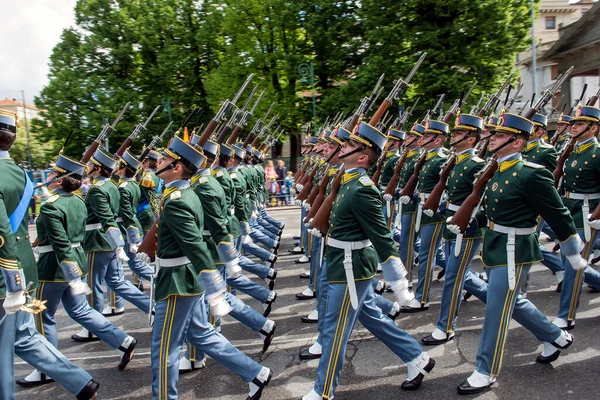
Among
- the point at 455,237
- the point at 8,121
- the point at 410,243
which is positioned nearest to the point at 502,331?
the point at 455,237

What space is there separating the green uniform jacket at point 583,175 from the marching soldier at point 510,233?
157 centimetres

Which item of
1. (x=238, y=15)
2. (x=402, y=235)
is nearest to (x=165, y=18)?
(x=238, y=15)

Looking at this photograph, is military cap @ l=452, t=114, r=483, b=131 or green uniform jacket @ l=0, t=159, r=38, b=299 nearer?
green uniform jacket @ l=0, t=159, r=38, b=299

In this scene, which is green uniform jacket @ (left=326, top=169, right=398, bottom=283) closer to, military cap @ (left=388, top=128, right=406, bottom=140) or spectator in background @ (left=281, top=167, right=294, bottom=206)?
military cap @ (left=388, top=128, right=406, bottom=140)

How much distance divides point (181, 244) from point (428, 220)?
3.57m

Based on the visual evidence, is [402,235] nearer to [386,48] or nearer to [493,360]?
[493,360]

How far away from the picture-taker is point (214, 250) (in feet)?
16.1

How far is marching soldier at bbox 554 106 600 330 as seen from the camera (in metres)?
5.38

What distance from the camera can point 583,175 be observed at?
224 inches

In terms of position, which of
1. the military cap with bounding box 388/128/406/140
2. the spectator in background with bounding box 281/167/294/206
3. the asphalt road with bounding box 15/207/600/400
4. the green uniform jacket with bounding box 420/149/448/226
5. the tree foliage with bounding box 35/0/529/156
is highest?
the tree foliage with bounding box 35/0/529/156

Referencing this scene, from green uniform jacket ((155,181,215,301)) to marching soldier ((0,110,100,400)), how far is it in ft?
2.85

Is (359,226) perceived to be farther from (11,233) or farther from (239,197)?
(239,197)

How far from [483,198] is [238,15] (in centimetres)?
2372

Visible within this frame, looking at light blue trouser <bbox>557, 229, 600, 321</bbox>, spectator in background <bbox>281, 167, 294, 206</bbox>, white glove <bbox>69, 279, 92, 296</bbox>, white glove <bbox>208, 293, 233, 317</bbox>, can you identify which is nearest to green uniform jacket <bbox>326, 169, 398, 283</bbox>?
white glove <bbox>208, 293, 233, 317</bbox>
